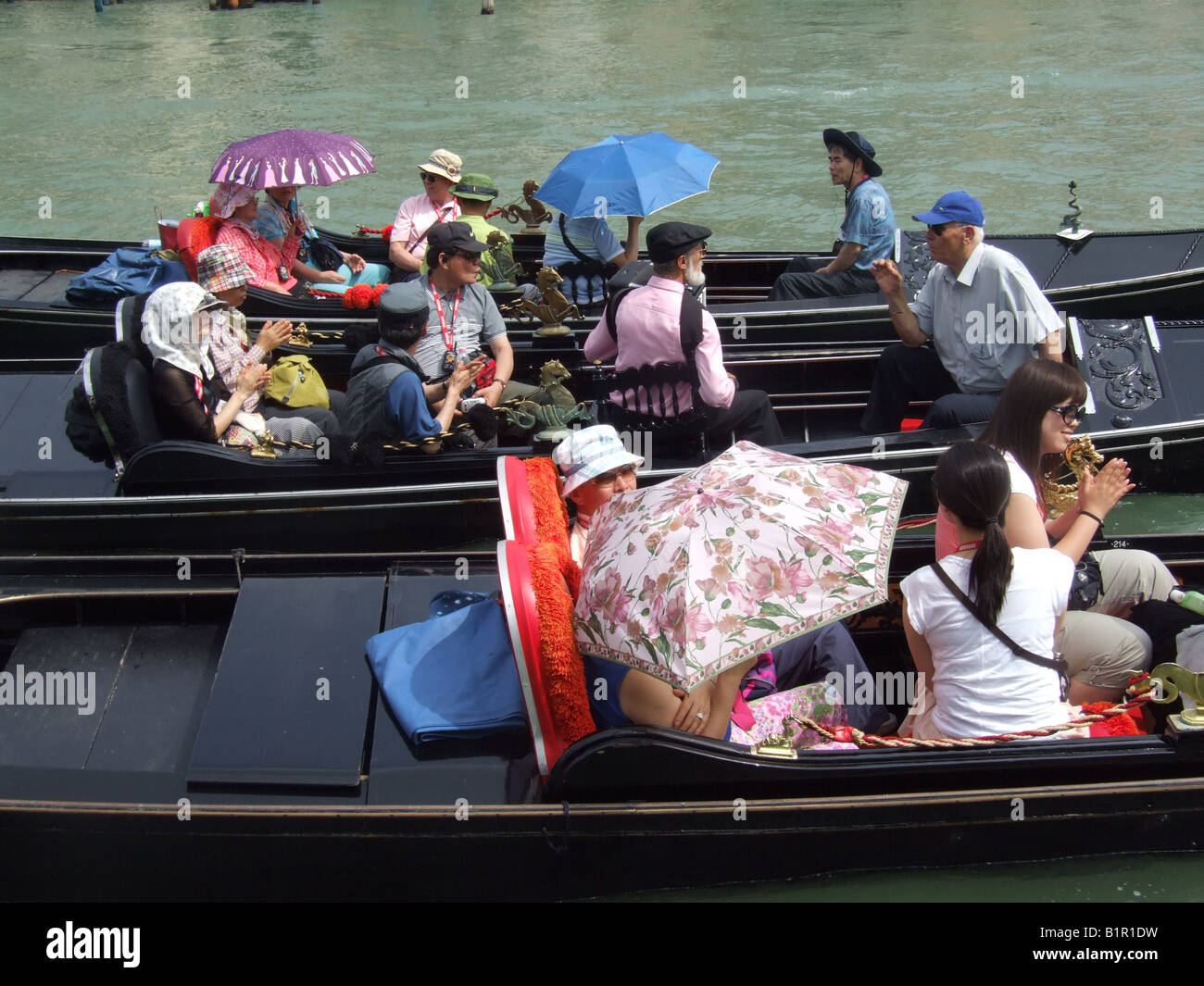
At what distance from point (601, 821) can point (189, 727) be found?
1134 millimetres

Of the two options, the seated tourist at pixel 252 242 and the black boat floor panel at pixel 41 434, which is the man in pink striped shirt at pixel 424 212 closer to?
the seated tourist at pixel 252 242

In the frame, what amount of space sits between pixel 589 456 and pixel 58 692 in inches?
63.1

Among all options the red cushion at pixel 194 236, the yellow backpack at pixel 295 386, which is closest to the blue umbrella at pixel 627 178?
the yellow backpack at pixel 295 386

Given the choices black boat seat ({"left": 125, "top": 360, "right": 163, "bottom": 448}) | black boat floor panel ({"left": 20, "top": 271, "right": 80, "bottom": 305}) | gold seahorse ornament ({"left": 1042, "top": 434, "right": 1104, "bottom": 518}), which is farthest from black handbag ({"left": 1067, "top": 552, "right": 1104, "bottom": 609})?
black boat floor panel ({"left": 20, "top": 271, "right": 80, "bottom": 305})

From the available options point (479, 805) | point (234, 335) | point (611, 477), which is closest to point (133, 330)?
point (234, 335)

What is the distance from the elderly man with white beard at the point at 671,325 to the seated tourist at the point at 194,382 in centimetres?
125

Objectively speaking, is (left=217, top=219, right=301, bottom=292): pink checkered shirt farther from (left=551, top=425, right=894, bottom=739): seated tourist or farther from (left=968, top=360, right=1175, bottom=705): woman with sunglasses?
(left=968, top=360, right=1175, bottom=705): woman with sunglasses

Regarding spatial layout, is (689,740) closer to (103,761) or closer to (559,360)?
(103,761)

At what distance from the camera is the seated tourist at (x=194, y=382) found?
4043mm

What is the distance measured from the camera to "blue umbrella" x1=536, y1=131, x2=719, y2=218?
4875 mm

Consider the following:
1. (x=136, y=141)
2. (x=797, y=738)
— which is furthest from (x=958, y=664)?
(x=136, y=141)

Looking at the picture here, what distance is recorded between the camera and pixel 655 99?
13039mm

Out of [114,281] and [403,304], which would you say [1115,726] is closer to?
[403,304]

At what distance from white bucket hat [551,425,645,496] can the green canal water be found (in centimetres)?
608
